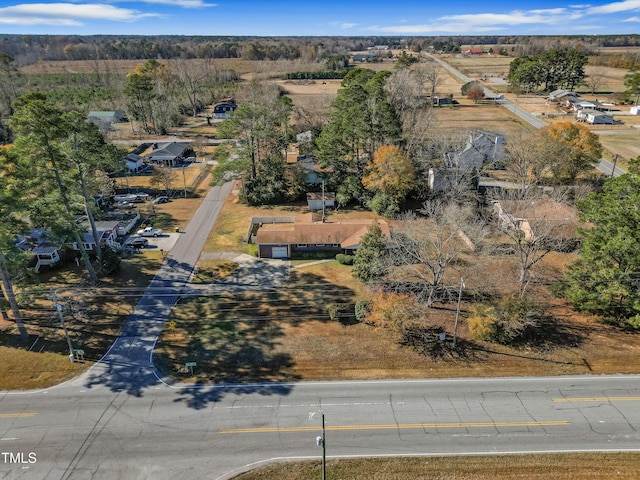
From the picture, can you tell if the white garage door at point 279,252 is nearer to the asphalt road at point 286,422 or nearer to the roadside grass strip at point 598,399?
the asphalt road at point 286,422

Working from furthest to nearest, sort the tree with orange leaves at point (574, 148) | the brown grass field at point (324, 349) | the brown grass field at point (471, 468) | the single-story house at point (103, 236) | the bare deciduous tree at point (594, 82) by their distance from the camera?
the bare deciduous tree at point (594, 82)
the tree with orange leaves at point (574, 148)
the single-story house at point (103, 236)
the brown grass field at point (324, 349)
the brown grass field at point (471, 468)

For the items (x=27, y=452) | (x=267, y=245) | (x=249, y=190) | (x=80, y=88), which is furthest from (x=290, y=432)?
(x=80, y=88)

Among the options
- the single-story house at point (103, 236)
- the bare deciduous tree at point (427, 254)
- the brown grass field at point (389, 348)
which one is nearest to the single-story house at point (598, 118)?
the brown grass field at point (389, 348)

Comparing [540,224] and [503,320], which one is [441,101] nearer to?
[540,224]

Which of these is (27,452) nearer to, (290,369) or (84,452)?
(84,452)

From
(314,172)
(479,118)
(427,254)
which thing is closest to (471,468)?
(427,254)

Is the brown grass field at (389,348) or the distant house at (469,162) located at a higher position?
the distant house at (469,162)
